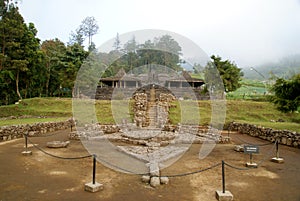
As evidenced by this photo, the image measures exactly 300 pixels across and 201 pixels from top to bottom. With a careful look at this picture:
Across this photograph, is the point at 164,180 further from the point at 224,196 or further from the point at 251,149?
the point at 251,149

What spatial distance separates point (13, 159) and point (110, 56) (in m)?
13.6

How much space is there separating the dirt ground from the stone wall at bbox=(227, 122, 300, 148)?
261 centimetres

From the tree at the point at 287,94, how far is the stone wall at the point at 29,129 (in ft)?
48.2

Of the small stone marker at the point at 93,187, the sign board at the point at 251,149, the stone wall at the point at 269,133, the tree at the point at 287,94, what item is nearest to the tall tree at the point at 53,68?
the stone wall at the point at 269,133

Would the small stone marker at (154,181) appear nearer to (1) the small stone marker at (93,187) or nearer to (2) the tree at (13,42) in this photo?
(1) the small stone marker at (93,187)

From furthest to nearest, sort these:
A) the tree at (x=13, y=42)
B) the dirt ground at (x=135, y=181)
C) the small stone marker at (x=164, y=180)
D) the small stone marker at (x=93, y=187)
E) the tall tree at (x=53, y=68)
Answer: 1. the tall tree at (x=53, y=68)
2. the tree at (x=13, y=42)
3. the small stone marker at (x=164, y=180)
4. the small stone marker at (x=93, y=187)
5. the dirt ground at (x=135, y=181)

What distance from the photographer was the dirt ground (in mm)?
5754

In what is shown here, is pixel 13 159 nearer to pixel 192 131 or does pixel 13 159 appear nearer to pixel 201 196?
pixel 201 196

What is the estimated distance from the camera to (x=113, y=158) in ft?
30.6

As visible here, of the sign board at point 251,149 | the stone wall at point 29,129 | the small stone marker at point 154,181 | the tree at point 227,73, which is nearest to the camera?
the small stone marker at point 154,181

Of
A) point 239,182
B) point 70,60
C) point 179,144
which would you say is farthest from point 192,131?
point 70,60

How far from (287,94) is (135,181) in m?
11.7

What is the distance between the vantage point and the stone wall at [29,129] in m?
12.6

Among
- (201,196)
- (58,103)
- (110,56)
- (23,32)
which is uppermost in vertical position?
(23,32)
